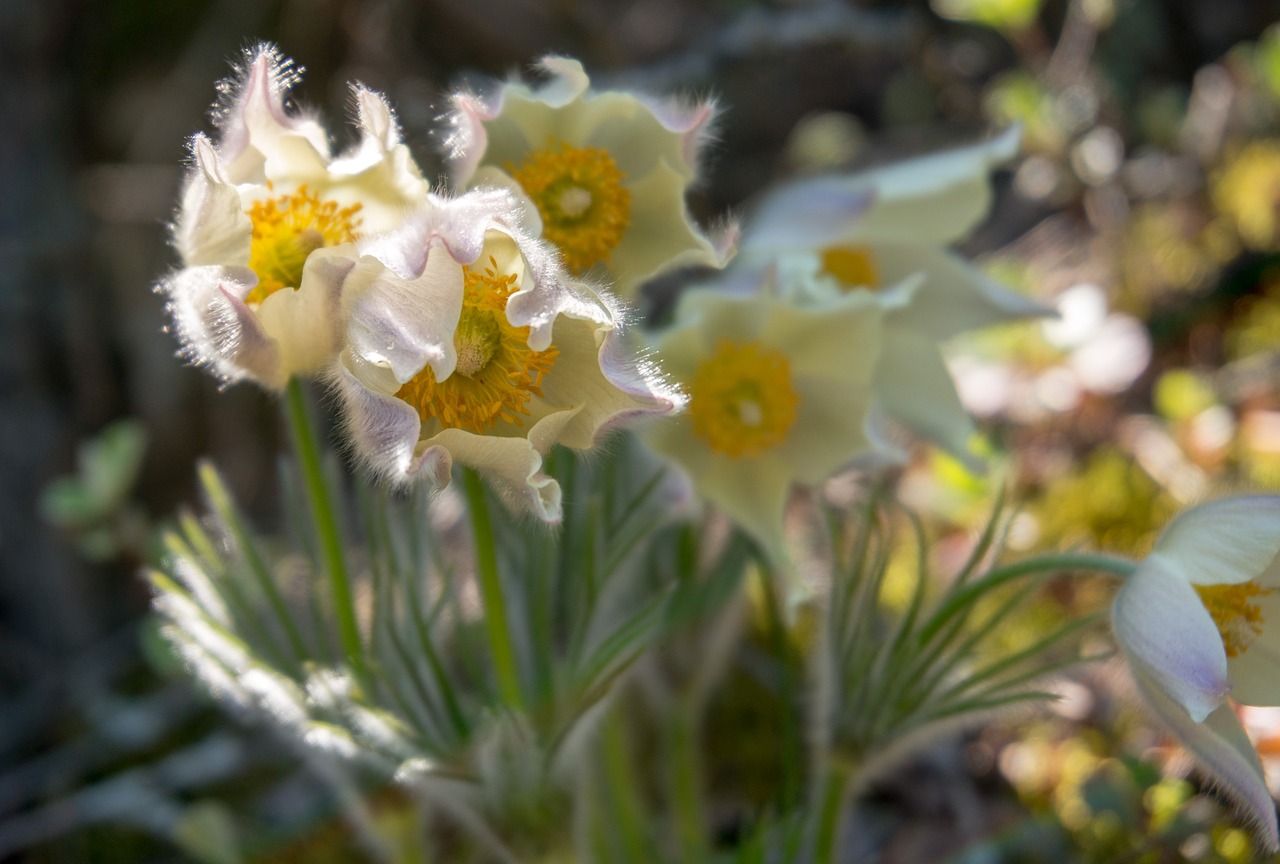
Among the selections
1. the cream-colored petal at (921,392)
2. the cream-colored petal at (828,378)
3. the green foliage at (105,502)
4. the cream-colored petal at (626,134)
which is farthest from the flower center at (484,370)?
the green foliage at (105,502)

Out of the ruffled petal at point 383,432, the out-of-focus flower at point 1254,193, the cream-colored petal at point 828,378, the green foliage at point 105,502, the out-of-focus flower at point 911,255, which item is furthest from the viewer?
the out-of-focus flower at point 1254,193

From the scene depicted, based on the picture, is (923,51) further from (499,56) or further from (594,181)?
(594,181)

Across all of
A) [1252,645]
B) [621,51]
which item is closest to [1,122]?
[621,51]

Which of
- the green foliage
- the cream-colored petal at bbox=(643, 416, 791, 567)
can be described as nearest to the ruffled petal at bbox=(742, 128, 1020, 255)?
the cream-colored petal at bbox=(643, 416, 791, 567)

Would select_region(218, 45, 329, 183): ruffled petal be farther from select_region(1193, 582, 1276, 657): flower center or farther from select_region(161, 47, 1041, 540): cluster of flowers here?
select_region(1193, 582, 1276, 657): flower center

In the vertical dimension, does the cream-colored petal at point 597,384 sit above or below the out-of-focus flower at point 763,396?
above

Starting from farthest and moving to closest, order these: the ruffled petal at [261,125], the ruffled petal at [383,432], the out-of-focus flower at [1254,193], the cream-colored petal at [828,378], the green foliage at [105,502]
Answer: the out-of-focus flower at [1254,193] → the green foliage at [105,502] → the cream-colored petal at [828,378] → the ruffled petal at [261,125] → the ruffled petal at [383,432]

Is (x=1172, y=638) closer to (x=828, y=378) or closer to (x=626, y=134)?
(x=828, y=378)

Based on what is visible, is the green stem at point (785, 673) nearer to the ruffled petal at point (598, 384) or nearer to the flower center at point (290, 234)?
the ruffled petal at point (598, 384)
